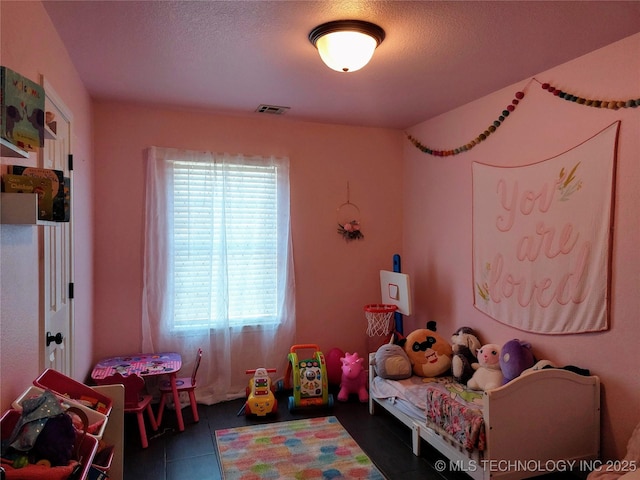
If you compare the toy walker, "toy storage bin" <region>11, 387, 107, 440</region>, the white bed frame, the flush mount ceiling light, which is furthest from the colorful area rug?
the flush mount ceiling light

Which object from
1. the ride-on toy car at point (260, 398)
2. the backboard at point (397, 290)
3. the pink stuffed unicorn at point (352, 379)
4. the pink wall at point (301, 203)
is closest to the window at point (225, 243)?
the pink wall at point (301, 203)

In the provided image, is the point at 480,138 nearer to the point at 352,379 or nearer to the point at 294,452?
the point at 352,379

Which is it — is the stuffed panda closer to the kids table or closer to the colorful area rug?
the colorful area rug

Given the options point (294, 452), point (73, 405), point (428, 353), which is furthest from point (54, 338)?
point (428, 353)

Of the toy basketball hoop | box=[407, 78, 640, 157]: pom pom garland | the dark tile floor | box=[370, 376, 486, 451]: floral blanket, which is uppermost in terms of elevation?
box=[407, 78, 640, 157]: pom pom garland

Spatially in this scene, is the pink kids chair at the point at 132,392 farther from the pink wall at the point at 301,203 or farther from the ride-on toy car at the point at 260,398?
the ride-on toy car at the point at 260,398

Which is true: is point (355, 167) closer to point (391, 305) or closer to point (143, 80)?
point (391, 305)

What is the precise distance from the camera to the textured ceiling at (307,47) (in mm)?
1989

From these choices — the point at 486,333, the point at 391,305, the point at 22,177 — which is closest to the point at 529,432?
the point at 486,333

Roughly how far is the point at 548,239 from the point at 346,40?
1.69 meters

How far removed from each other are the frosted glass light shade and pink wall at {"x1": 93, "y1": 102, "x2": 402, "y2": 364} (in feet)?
5.28

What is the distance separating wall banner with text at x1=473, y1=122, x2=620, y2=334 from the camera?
2402mm

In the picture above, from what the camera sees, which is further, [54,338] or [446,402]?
[446,402]

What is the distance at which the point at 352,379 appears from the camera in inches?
144
